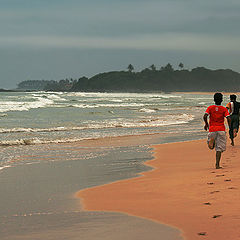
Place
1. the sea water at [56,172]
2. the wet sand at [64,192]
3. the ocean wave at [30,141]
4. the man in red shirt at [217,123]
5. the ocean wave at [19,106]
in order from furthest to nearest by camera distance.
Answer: the ocean wave at [19,106] < the ocean wave at [30,141] < the man in red shirt at [217,123] < the sea water at [56,172] < the wet sand at [64,192]

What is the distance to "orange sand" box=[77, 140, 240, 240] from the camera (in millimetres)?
5223

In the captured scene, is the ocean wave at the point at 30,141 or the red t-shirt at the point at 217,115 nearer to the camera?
the red t-shirt at the point at 217,115

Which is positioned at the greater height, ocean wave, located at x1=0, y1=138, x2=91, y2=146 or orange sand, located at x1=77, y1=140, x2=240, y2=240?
orange sand, located at x1=77, y1=140, x2=240, y2=240

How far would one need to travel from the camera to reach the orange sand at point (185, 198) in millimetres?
5223

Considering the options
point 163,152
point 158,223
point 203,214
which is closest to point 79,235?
point 158,223

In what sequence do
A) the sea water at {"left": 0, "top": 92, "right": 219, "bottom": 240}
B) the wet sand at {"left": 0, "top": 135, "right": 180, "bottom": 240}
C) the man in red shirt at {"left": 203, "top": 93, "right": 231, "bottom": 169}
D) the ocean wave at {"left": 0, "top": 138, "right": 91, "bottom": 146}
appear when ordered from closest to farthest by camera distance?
the wet sand at {"left": 0, "top": 135, "right": 180, "bottom": 240} < the sea water at {"left": 0, "top": 92, "right": 219, "bottom": 240} < the man in red shirt at {"left": 203, "top": 93, "right": 231, "bottom": 169} < the ocean wave at {"left": 0, "top": 138, "right": 91, "bottom": 146}

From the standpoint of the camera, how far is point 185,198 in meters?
6.64

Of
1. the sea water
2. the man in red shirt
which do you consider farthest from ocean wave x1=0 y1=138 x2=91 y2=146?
the man in red shirt

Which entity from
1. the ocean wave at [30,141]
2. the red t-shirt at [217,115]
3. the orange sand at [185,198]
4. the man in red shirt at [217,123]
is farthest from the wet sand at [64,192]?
the red t-shirt at [217,115]

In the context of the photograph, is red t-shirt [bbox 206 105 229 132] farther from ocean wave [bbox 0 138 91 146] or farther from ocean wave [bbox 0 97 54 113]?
ocean wave [bbox 0 97 54 113]

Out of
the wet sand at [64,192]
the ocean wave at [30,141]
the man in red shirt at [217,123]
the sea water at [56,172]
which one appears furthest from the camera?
the ocean wave at [30,141]

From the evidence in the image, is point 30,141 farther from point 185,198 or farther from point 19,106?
point 19,106

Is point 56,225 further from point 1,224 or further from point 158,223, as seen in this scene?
point 158,223

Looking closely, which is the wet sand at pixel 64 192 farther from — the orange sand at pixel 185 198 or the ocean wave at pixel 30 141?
the ocean wave at pixel 30 141
